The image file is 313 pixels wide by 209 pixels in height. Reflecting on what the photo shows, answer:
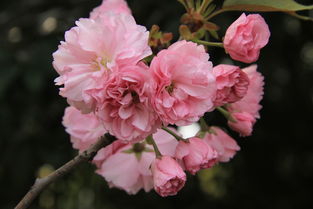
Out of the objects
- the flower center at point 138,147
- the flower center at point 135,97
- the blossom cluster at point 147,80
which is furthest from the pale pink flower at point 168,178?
the flower center at point 138,147

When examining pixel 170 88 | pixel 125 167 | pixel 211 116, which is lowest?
pixel 211 116

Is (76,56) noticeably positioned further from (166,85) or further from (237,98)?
(237,98)

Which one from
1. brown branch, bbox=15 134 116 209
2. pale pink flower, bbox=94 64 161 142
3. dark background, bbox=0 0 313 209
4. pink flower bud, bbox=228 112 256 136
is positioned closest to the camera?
pale pink flower, bbox=94 64 161 142

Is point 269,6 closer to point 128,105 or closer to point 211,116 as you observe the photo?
point 128,105

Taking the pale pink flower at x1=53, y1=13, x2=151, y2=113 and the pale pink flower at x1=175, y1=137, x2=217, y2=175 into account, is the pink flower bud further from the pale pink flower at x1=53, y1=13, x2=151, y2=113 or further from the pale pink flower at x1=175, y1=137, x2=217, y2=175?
the pale pink flower at x1=53, y1=13, x2=151, y2=113

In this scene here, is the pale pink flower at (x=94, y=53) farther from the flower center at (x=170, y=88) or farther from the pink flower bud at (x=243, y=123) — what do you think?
the pink flower bud at (x=243, y=123)

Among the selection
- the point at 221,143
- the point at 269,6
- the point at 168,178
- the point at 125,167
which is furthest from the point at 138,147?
the point at 269,6

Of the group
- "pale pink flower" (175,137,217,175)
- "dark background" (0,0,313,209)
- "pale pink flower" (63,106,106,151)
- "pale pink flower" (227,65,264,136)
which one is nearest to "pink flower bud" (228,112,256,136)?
"pale pink flower" (227,65,264,136)
